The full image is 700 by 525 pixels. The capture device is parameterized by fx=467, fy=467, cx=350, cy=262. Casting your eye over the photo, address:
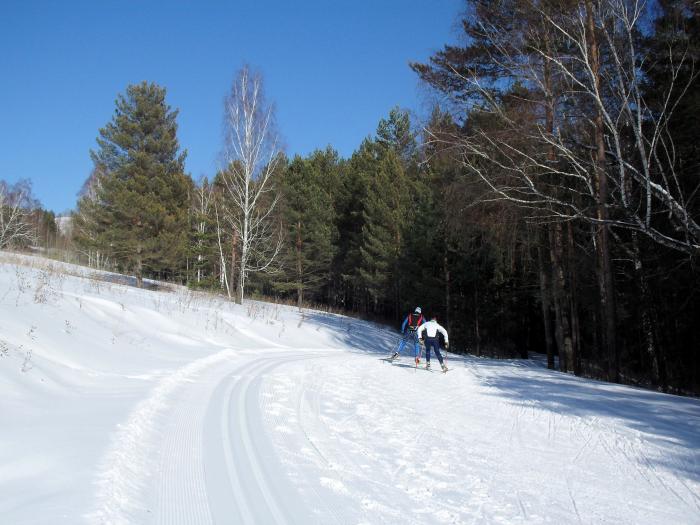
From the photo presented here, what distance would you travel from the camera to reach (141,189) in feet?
80.7

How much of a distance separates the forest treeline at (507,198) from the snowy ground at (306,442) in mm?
3860

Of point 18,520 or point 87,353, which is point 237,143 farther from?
point 18,520

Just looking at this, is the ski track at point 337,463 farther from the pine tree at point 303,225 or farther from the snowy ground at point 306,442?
the pine tree at point 303,225

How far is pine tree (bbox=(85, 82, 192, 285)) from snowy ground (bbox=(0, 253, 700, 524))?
46.1ft

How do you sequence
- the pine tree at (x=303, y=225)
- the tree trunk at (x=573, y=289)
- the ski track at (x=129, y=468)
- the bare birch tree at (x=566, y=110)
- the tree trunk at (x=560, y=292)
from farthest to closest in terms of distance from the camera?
the pine tree at (x=303, y=225) < the tree trunk at (x=560, y=292) < the tree trunk at (x=573, y=289) < the bare birch tree at (x=566, y=110) < the ski track at (x=129, y=468)

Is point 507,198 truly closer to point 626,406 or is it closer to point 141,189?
point 626,406

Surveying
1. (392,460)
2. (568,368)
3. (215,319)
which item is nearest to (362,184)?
(215,319)

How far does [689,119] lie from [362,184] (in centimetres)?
2927

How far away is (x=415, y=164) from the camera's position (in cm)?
1366

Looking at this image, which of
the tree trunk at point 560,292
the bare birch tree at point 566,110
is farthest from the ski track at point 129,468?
the tree trunk at point 560,292

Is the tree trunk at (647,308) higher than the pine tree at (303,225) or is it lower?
lower

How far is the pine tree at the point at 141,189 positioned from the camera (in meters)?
24.2

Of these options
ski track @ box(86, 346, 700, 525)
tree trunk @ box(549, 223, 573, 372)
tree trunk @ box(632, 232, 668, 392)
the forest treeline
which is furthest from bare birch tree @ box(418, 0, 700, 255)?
ski track @ box(86, 346, 700, 525)

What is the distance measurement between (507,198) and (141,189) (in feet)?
67.9
